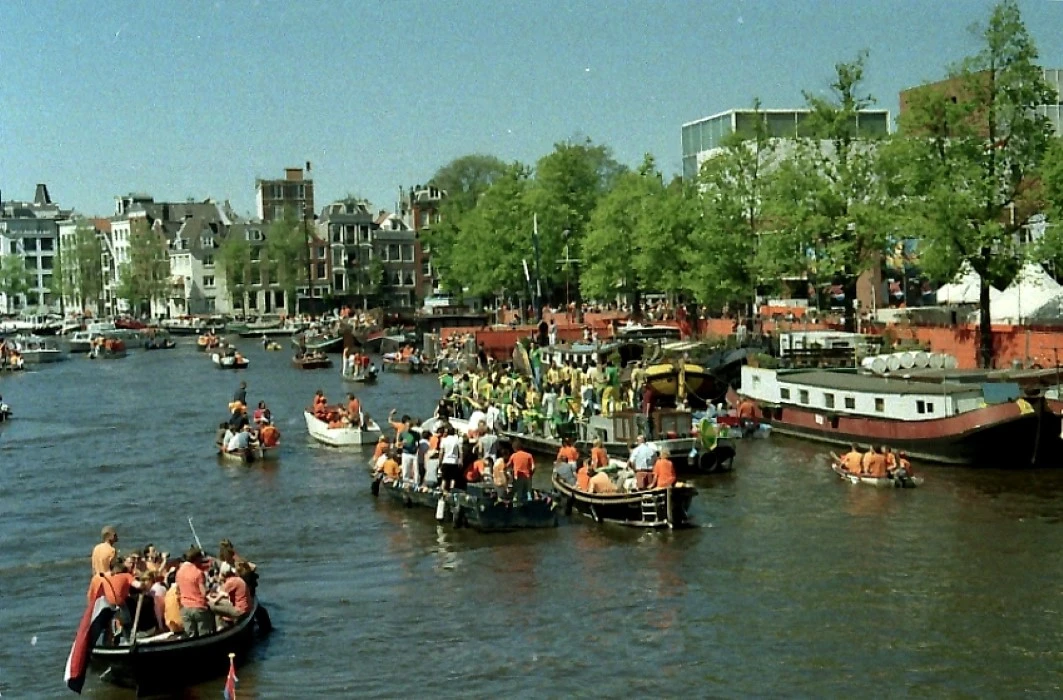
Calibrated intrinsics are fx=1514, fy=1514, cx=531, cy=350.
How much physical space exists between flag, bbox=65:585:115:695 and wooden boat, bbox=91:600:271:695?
1.44ft

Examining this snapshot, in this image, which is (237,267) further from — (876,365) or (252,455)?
(876,365)

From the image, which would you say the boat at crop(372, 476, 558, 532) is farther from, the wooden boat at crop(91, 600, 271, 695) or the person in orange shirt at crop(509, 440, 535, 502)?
the wooden boat at crop(91, 600, 271, 695)

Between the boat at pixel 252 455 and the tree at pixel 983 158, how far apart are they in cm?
2615

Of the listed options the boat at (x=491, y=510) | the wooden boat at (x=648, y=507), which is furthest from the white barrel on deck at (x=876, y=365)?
the boat at (x=491, y=510)

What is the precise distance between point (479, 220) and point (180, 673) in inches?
4010

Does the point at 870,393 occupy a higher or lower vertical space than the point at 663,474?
higher

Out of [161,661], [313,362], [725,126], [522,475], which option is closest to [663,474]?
[522,475]

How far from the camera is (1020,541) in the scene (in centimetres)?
3481

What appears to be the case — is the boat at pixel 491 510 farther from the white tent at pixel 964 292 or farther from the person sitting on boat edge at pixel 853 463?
the white tent at pixel 964 292

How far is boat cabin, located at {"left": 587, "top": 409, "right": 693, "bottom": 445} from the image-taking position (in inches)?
1781

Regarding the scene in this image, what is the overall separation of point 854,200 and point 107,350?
3358 inches

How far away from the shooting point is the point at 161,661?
80.9 feet

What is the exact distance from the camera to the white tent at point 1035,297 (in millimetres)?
61781

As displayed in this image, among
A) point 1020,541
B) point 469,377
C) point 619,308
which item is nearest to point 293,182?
point 619,308
